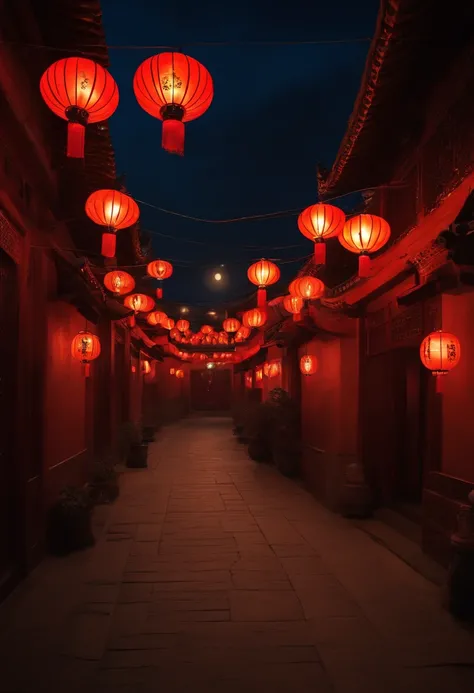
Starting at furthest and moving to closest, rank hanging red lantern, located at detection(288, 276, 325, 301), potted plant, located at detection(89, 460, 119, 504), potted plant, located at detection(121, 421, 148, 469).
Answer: potted plant, located at detection(121, 421, 148, 469) < hanging red lantern, located at detection(288, 276, 325, 301) < potted plant, located at detection(89, 460, 119, 504)

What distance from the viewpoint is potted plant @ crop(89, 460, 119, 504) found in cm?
942

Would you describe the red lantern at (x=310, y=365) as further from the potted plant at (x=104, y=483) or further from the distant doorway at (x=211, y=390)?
the distant doorway at (x=211, y=390)

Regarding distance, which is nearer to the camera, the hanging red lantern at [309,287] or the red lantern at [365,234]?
the red lantern at [365,234]

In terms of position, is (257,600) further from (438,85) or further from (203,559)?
(438,85)

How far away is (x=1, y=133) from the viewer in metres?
5.06

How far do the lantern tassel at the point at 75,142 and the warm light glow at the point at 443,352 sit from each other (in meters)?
3.92

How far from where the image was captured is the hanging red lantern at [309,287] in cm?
1038

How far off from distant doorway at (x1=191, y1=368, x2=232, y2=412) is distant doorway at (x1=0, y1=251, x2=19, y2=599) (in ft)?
107

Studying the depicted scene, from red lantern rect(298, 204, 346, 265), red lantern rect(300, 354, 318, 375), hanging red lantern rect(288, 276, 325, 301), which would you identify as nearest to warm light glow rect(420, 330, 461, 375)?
red lantern rect(298, 204, 346, 265)

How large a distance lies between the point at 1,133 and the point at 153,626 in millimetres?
4588

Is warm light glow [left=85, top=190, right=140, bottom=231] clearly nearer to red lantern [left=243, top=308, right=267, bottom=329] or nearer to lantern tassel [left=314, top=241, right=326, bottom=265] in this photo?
lantern tassel [left=314, top=241, right=326, bottom=265]

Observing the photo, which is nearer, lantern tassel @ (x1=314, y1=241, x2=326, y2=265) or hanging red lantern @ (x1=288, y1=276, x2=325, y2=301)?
lantern tassel @ (x1=314, y1=241, x2=326, y2=265)

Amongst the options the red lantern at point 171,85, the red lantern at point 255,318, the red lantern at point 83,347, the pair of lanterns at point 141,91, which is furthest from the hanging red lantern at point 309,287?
the red lantern at point 255,318

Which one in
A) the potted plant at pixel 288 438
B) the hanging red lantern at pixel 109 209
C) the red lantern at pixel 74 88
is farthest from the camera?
the potted plant at pixel 288 438
